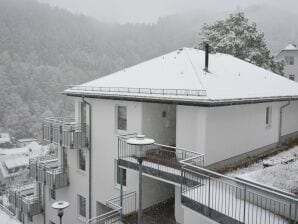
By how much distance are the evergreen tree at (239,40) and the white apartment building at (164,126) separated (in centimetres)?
1199

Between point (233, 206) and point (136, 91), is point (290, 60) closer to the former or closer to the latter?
point (136, 91)

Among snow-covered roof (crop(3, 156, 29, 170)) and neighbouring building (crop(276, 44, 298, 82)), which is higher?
neighbouring building (crop(276, 44, 298, 82))

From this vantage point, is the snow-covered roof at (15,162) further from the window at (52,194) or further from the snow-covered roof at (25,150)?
the window at (52,194)

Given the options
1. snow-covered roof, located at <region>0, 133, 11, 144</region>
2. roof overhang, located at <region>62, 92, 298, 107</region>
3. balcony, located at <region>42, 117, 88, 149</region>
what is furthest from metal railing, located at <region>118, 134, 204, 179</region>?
snow-covered roof, located at <region>0, 133, 11, 144</region>

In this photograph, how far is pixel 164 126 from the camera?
48.4 feet

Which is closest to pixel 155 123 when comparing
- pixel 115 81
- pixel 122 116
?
pixel 122 116

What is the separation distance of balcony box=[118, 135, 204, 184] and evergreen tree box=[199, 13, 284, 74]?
19683 millimetres

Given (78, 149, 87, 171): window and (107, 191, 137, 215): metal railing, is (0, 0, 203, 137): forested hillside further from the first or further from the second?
(107, 191, 137, 215): metal railing

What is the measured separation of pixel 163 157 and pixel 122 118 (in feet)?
9.98

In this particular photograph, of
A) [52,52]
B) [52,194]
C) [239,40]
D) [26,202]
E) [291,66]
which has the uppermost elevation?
[52,52]

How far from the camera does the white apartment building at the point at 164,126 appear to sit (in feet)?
39.6

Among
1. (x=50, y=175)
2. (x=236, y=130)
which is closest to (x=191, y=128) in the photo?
(x=236, y=130)

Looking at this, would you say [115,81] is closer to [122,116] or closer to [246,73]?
[122,116]

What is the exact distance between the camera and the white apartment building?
39.6 ft
